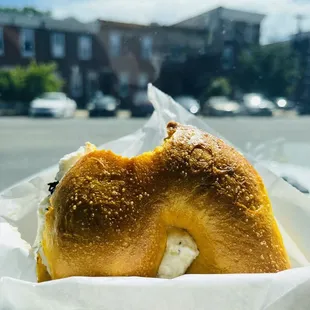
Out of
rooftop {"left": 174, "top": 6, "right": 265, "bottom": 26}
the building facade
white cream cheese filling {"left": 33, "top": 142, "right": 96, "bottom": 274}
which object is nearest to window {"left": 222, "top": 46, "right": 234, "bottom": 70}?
rooftop {"left": 174, "top": 6, "right": 265, "bottom": 26}

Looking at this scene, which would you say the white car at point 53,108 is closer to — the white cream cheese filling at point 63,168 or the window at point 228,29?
the window at point 228,29

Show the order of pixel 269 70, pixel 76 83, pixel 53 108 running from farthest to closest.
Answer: pixel 76 83 < pixel 53 108 < pixel 269 70

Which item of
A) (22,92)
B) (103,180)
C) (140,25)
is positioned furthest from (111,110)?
(103,180)

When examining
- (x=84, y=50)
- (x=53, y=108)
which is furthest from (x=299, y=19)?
(x=84, y=50)

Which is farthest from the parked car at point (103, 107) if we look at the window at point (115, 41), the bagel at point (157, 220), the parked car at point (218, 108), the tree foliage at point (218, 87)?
the bagel at point (157, 220)

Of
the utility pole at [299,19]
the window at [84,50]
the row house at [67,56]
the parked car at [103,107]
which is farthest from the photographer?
the window at [84,50]

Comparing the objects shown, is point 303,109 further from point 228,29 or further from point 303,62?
point 228,29

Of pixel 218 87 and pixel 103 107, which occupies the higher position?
pixel 218 87
